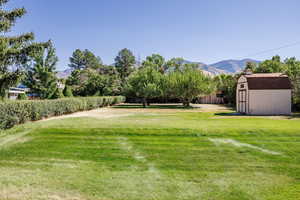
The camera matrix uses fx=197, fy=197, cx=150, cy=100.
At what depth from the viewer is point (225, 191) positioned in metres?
2.96

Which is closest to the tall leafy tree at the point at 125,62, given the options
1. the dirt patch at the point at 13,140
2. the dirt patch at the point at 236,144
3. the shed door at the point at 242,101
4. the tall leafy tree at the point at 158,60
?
the tall leafy tree at the point at 158,60

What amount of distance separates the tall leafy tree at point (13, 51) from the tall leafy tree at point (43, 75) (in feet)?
56.1

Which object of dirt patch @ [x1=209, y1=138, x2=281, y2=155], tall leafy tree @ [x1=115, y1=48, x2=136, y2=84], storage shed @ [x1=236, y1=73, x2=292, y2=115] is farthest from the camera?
tall leafy tree @ [x1=115, y1=48, x2=136, y2=84]

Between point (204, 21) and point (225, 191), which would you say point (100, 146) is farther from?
point (204, 21)

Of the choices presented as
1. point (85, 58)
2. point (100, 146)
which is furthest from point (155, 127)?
point (85, 58)

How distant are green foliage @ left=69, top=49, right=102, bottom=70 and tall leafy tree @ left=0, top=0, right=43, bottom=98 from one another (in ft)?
170

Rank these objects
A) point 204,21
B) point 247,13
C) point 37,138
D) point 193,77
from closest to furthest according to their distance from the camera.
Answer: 1. point 37,138
2. point 247,13
3. point 204,21
4. point 193,77

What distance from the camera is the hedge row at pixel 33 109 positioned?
8758 mm

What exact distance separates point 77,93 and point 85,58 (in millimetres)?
29806

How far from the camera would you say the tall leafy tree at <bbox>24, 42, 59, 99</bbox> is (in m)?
27.7

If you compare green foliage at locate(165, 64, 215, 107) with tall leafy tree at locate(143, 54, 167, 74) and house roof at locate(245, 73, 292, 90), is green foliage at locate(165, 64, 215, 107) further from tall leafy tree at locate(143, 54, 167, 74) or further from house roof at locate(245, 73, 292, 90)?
tall leafy tree at locate(143, 54, 167, 74)

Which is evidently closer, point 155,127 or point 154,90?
point 155,127

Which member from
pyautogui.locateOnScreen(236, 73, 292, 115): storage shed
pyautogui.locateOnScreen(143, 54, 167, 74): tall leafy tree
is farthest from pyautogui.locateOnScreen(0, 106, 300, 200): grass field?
pyautogui.locateOnScreen(143, 54, 167, 74): tall leafy tree

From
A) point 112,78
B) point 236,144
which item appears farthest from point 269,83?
point 112,78
